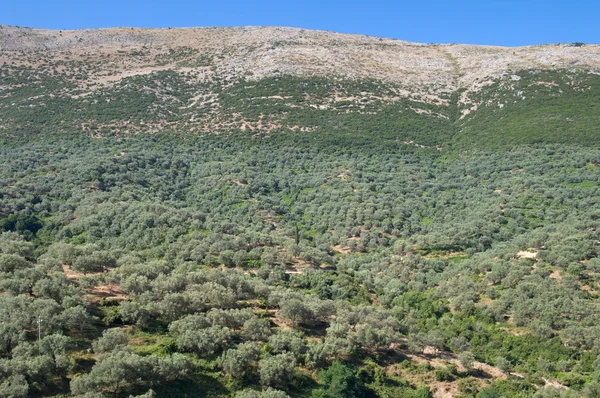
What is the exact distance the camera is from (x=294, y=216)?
A: 176 feet

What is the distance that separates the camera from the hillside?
21.9 metres

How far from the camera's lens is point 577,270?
32625mm

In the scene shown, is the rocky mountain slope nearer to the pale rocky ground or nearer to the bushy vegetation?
the pale rocky ground

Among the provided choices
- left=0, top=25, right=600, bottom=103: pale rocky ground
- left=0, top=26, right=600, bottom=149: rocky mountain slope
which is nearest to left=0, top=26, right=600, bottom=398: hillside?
left=0, top=26, right=600, bottom=149: rocky mountain slope

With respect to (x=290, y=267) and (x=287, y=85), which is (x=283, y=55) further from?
(x=290, y=267)

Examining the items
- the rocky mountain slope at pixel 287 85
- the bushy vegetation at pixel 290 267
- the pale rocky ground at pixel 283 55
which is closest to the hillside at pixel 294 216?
the bushy vegetation at pixel 290 267

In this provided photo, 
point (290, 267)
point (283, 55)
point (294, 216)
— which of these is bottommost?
point (290, 267)

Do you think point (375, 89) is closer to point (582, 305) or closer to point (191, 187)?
point (191, 187)

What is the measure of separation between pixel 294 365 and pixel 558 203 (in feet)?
129

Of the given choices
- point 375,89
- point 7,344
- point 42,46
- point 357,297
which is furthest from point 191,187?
point 42,46

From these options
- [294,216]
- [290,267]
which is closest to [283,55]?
[294,216]

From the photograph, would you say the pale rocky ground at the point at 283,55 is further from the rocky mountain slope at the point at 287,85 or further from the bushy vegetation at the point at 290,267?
the bushy vegetation at the point at 290,267

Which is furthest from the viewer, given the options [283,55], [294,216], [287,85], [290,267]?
[283,55]

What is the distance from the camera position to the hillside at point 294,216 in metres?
21.9
